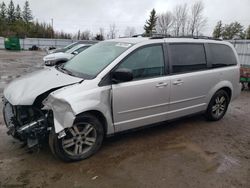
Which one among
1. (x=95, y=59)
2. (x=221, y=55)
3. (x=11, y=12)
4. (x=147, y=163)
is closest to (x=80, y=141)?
(x=147, y=163)

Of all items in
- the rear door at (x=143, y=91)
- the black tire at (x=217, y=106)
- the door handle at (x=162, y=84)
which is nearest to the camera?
the rear door at (x=143, y=91)

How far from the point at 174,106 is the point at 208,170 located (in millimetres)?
1290

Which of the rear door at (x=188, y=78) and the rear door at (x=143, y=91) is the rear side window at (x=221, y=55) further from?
the rear door at (x=143, y=91)

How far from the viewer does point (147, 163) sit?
10.8 feet

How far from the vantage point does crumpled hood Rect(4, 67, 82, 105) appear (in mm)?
3025

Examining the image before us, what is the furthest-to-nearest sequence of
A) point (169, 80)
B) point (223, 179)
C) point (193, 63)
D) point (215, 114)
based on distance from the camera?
point (215, 114) < point (193, 63) < point (169, 80) < point (223, 179)

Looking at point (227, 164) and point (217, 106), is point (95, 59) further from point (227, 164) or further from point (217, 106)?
point (217, 106)

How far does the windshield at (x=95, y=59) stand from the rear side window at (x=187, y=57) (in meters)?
0.91

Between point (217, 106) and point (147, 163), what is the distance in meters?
2.52

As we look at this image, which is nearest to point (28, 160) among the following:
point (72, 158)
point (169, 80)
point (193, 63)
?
point (72, 158)

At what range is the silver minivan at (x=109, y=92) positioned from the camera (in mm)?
3039

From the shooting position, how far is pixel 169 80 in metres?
3.91

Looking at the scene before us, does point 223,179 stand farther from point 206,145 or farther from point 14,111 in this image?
point 14,111

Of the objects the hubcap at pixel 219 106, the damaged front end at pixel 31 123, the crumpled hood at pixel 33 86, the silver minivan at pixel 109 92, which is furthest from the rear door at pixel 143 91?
the hubcap at pixel 219 106
